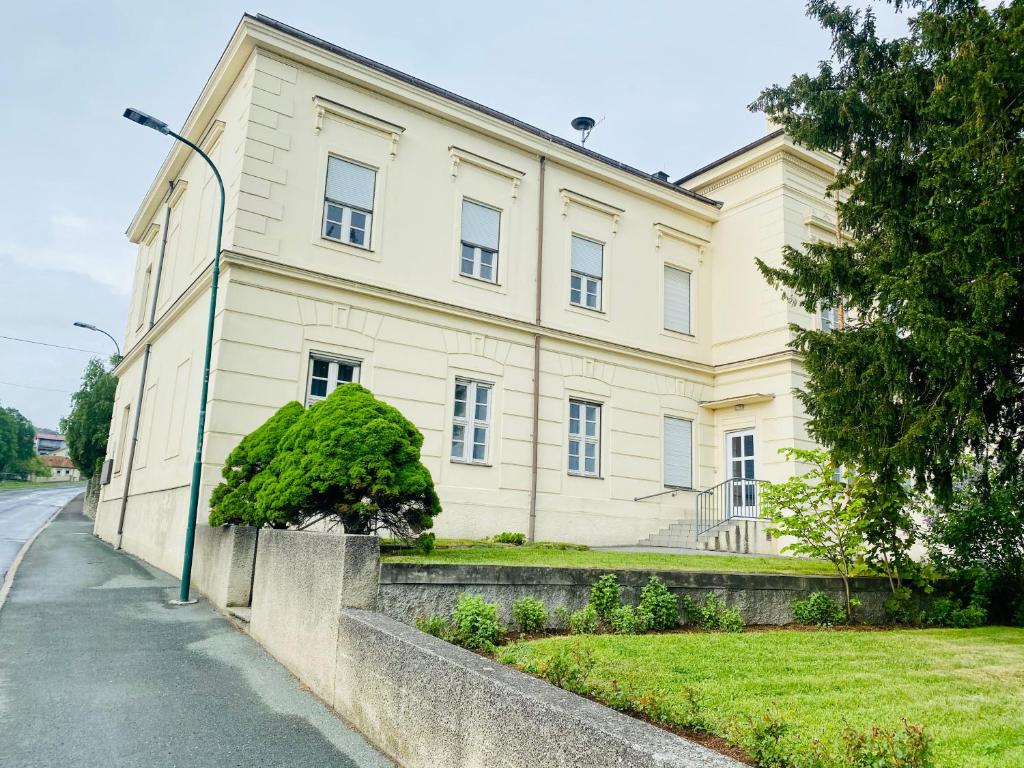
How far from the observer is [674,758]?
2982 millimetres

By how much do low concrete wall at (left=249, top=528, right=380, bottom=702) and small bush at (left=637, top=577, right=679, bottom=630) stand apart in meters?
2.84

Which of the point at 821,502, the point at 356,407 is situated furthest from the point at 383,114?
the point at 821,502

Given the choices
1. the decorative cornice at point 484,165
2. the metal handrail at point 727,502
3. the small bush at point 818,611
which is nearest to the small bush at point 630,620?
the small bush at point 818,611

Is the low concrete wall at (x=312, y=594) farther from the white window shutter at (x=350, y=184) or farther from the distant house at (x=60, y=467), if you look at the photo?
the distant house at (x=60, y=467)

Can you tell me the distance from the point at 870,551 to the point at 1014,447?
6.93 ft

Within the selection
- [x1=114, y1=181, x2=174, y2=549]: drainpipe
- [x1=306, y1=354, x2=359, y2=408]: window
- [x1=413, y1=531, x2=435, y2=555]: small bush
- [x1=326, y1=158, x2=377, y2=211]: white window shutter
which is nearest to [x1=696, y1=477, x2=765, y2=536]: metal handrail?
[x1=306, y1=354, x2=359, y2=408]: window

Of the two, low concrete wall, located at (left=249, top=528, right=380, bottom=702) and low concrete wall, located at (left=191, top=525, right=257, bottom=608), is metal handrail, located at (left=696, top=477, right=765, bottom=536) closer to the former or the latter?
low concrete wall, located at (left=191, top=525, right=257, bottom=608)

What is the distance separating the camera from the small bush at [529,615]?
284 inches

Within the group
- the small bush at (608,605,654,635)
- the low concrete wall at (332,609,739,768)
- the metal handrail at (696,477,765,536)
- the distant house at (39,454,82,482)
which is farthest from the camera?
the distant house at (39,454,82,482)

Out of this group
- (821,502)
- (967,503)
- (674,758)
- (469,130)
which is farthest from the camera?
(469,130)

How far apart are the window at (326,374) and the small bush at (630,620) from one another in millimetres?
8268

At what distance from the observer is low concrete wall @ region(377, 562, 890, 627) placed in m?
6.82

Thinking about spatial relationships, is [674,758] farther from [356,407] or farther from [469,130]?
[469,130]

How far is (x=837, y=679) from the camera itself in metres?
5.64
